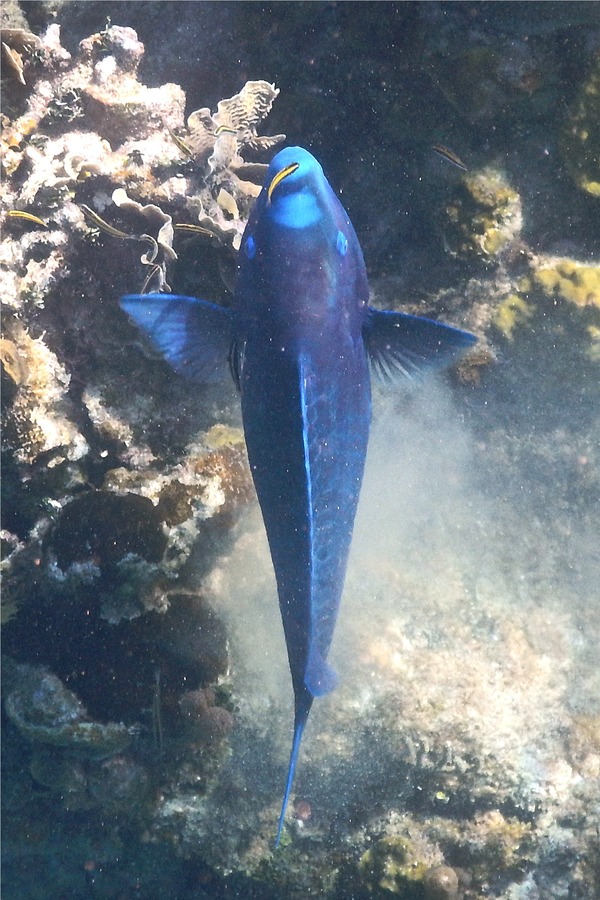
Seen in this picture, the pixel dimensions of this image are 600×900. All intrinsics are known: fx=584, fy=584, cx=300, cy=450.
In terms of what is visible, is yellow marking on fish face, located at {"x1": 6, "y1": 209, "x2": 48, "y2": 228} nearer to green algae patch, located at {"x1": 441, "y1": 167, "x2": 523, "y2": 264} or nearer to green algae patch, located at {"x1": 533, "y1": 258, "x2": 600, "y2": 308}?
green algae patch, located at {"x1": 441, "y1": 167, "x2": 523, "y2": 264}

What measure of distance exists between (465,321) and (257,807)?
13.6 feet

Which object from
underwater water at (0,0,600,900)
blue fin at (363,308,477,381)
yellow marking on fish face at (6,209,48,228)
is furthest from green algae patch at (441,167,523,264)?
yellow marking on fish face at (6,209,48,228)

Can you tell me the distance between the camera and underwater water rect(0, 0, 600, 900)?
3.87m

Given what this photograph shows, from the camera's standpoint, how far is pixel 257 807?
15.3 feet

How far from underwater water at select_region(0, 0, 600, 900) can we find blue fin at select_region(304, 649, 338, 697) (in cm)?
129

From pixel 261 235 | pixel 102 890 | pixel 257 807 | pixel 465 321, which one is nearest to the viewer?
pixel 261 235

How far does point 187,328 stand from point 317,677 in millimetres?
1896

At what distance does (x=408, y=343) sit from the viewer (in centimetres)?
292

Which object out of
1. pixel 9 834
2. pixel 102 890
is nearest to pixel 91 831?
pixel 9 834

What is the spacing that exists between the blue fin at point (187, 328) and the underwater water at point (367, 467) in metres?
1.07

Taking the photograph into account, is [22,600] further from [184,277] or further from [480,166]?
[480,166]

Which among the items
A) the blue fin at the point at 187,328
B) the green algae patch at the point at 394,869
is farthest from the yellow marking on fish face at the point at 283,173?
the green algae patch at the point at 394,869

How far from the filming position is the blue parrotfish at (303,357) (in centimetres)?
264

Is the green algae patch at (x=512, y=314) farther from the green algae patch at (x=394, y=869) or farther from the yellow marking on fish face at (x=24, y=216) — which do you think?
the green algae patch at (x=394, y=869)
